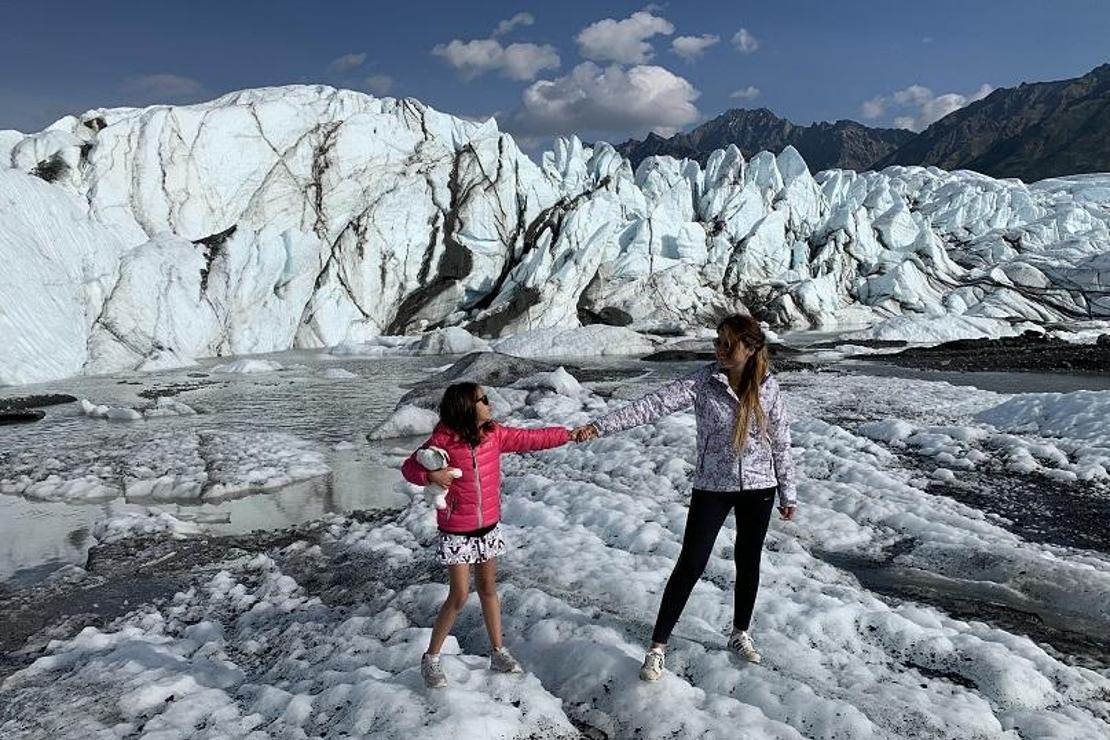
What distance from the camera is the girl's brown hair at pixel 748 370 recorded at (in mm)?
3754

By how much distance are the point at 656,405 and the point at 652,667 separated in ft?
4.59

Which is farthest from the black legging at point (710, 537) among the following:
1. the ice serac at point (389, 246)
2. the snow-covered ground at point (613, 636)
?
the ice serac at point (389, 246)

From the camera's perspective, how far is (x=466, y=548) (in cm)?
375

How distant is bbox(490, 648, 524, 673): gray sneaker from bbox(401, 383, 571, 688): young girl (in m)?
0.33

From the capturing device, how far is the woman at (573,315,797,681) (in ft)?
12.4

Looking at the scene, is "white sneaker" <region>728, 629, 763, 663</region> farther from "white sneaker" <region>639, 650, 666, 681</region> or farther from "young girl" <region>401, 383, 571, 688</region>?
"young girl" <region>401, 383, 571, 688</region>

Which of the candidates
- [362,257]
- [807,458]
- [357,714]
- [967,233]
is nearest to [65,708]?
[357,714]

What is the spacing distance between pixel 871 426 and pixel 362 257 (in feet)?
117

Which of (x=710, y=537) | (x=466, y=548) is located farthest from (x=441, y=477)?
(x=710, y=537)

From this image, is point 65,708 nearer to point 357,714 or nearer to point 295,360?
point 357,714

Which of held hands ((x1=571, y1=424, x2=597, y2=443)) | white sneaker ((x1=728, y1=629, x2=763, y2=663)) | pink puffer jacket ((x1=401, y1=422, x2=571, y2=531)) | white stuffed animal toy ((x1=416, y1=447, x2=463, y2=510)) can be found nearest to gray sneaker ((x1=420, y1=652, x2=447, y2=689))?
pink puffer jacket ((x1=401, y1=422, x2=571, y2=531))

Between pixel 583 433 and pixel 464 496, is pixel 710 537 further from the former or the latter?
pixel 464 496

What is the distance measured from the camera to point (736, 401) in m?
3.83

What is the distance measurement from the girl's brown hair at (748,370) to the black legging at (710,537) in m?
0.29
